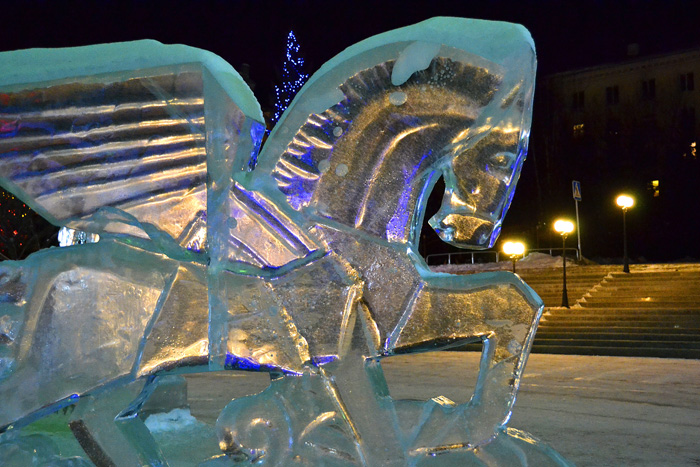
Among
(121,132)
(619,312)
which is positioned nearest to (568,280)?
(619,312)

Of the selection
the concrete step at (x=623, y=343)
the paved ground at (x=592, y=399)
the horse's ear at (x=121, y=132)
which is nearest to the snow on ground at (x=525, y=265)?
the concrete step at (x=623, y=343)

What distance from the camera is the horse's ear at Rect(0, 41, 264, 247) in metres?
2.08

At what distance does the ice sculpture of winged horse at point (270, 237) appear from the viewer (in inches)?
78.0

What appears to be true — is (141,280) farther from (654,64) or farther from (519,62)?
(654,64)

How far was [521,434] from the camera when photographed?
2.04 m

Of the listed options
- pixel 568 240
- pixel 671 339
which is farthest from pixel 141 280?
pixel 568 240

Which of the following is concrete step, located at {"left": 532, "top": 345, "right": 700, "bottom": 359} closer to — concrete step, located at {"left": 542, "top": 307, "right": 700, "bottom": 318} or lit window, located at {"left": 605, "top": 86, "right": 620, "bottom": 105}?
concrete step, located at {"left": 542, "top": 307, "right": 700, "bottom": 318}

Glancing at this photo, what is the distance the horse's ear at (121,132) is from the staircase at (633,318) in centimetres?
986

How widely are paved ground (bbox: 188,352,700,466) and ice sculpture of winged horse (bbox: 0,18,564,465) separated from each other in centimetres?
158

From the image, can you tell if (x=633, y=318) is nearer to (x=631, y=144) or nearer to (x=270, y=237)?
(x=270, y=237)

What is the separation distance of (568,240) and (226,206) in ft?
89.0

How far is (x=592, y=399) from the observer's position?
5289 mm

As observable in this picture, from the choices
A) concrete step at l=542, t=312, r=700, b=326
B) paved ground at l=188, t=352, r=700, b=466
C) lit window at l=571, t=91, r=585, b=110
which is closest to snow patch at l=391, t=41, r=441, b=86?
paved ground at l=188, t=352, r=700, b=466

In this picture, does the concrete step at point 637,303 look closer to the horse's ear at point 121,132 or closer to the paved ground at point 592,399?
the paved ground at point 592,399
